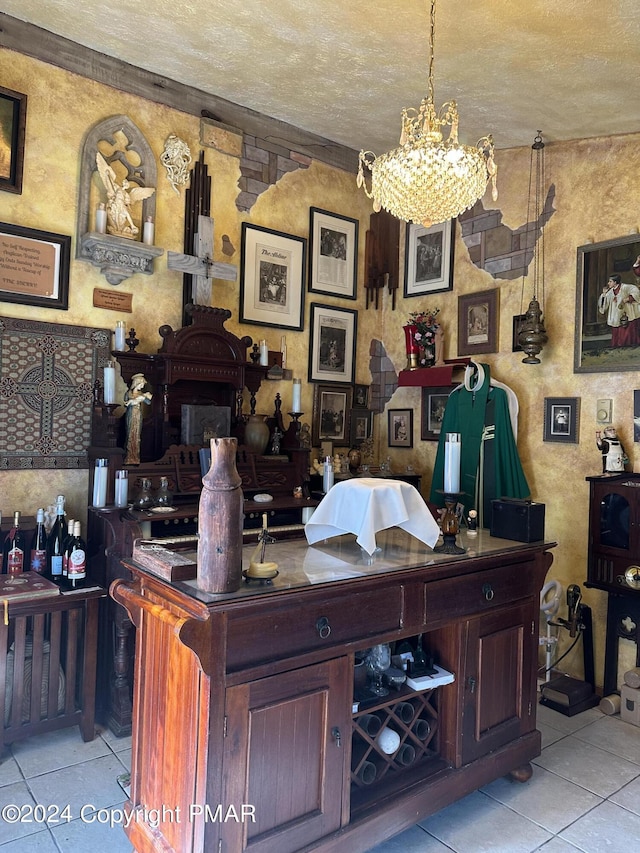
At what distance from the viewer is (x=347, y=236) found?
17.2 ft

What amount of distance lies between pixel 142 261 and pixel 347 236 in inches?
81.1

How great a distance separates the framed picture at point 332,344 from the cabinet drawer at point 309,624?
120 inches

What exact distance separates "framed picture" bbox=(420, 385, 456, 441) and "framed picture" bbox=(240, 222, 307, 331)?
1.25 m

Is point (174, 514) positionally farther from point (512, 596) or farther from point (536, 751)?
point (536, 751)

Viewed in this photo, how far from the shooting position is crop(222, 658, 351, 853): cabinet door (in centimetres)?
181

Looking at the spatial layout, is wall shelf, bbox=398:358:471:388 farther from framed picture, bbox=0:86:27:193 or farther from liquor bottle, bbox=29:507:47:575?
framed picture, bbox=0:86:27:193

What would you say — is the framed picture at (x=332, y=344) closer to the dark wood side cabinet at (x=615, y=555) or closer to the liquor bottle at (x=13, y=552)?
the dark wood side cabinet at (x=615, y=555)

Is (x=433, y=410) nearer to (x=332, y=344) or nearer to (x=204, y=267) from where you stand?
(x=332, y=344)

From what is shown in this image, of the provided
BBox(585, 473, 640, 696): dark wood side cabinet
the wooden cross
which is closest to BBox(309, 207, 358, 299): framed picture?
the wooden cross

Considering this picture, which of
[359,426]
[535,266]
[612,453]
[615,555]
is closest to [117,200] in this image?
[359,426]

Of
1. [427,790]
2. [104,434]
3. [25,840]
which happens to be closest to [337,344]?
[104,434]

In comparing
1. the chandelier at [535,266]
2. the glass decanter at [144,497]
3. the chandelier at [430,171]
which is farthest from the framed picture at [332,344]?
the chandelier at [430,171]

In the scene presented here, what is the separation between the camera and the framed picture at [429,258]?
194 inches

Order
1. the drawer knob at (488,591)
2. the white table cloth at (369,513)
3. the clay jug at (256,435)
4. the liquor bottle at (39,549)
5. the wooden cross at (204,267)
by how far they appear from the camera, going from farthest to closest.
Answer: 1. the clay jug at (256,435)
2. the wooden cross at (204,267)
3. the liquor bottle at (39,549)
4. the drawer knob at (488,591)
5. the white table cloth at (369,513)
